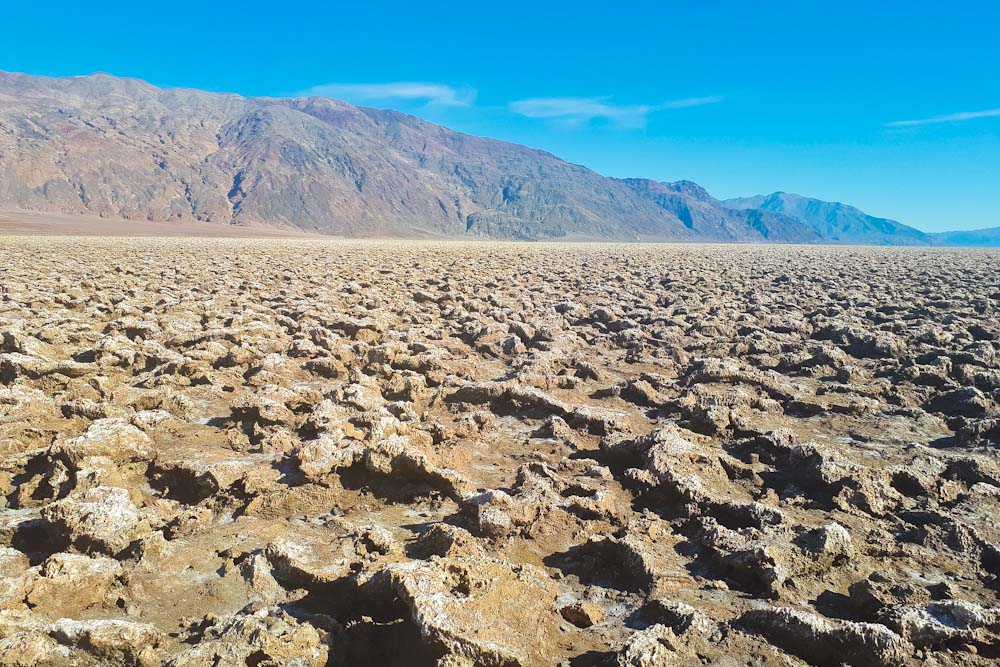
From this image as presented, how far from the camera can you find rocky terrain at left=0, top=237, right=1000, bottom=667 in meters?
2.23

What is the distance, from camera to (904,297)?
12461 mm

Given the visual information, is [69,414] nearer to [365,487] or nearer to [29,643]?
[365,487]

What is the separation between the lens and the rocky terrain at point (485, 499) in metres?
2.23

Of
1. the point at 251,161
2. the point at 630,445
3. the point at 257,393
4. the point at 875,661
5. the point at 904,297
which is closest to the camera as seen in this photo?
the point at 875,661

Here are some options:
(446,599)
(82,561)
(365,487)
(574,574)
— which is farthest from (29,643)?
(574,574)

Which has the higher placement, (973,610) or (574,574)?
(973,610)

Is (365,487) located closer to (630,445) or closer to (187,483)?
(187,483)

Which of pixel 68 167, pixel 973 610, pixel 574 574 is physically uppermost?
pixel 68 167

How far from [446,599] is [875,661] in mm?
1578

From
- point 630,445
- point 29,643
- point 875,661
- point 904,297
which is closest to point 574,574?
point 875,661

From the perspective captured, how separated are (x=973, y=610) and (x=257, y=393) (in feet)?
15.1

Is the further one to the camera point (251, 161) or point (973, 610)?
point (251, 161)

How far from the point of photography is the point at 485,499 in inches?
128

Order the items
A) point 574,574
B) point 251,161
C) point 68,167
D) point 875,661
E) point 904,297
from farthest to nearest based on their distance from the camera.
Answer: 1. point 251,161
2. point 68,167
3. point 904,297
4. point 574,574
5. point 875,661
